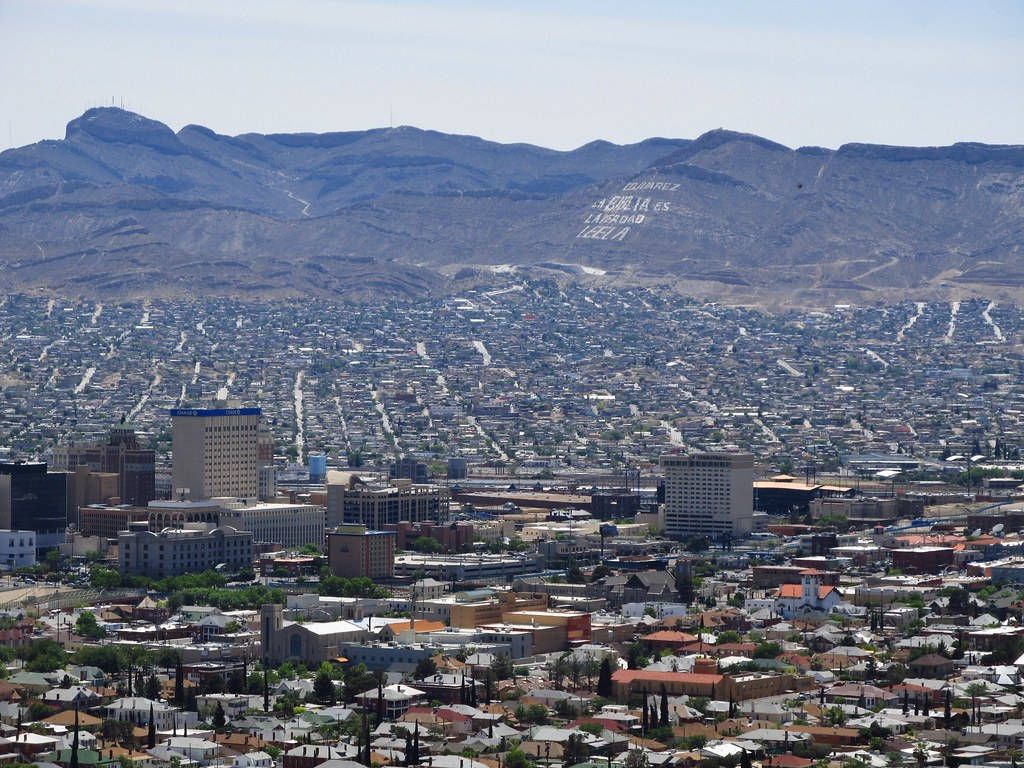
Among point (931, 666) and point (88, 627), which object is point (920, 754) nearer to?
point (931, 666)

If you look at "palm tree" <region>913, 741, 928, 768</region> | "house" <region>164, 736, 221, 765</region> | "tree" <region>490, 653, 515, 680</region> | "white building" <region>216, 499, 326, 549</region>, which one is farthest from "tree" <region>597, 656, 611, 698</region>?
"white building" <region>216, 499, 326, 549</region>

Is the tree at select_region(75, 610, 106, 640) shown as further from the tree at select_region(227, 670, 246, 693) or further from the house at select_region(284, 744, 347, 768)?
the house at select_region(284, 744, 347, 768)

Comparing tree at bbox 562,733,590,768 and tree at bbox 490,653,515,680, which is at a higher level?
tree at bbox 490,653,515,680

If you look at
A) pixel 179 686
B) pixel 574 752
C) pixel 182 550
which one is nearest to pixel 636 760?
pixel 574 752

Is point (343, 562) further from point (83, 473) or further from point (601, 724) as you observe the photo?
point (601, 724)

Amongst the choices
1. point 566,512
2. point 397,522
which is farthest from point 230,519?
point 566,512

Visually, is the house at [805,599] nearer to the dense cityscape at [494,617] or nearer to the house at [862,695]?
the dense cityscape at [494,617]

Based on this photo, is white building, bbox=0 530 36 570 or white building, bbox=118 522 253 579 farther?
white building, bbox=0 530 36 570
